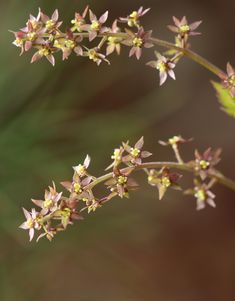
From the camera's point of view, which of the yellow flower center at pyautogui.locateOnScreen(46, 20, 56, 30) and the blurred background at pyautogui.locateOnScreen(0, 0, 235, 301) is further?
the blurred background at pyautogui.locateOnScreen(0, 0, 235, 301)

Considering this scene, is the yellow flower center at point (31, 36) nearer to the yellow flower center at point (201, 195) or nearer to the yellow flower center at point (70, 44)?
the yellow flower center at point (70, 44)

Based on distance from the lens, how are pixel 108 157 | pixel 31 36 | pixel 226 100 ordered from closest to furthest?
pixel 31 36
pixel 226 100
pixel 108 157

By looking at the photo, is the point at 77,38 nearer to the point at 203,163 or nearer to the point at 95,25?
the point at 95,25

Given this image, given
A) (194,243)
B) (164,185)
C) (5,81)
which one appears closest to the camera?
(164,185)

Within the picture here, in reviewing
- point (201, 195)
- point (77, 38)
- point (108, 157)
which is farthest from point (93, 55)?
point (108, 157)

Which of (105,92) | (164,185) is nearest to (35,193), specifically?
(105,92)

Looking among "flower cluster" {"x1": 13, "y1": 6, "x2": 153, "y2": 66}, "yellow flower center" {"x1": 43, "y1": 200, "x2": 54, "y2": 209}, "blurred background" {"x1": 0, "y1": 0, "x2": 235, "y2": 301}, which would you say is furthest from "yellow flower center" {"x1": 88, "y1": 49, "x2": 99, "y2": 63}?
"blurred background" {"x1": 0, "y1": 0, "x2": 235, "y2": 301}

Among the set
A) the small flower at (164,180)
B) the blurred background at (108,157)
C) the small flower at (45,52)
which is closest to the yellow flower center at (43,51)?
the small flower at (45,52)

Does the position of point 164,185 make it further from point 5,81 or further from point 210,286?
point 210,286

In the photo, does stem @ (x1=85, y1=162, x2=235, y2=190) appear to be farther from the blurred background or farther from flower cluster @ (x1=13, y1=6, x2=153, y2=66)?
the blurred background
